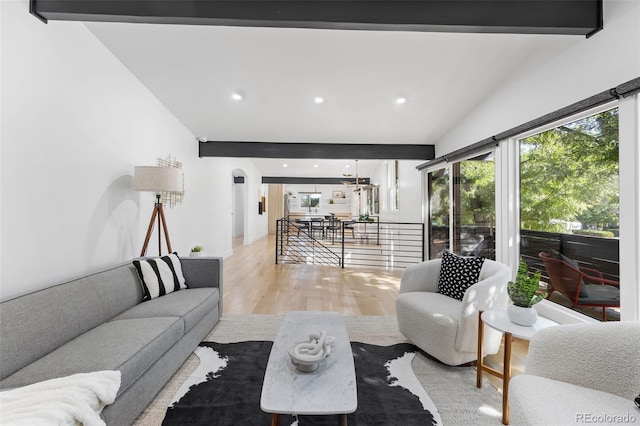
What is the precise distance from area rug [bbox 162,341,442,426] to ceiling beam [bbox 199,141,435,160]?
3531mm

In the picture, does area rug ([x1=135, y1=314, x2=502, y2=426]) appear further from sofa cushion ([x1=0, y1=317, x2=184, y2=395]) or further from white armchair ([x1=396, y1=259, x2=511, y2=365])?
sofa cushion ([x1=0, y1=317, x2=184, y2=395])

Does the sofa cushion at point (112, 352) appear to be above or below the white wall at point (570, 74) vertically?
below

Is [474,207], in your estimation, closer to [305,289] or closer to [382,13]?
[305,289]

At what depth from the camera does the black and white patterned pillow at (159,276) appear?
2.38m

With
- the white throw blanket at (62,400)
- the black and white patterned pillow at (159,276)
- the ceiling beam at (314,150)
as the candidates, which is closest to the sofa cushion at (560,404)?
the white throw blanket at (62,400)

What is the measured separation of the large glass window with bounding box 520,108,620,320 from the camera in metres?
2.04

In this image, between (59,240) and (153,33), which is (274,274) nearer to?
(59,240)

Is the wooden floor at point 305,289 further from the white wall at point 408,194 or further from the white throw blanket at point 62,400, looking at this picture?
the white throw blanket at point 62,400

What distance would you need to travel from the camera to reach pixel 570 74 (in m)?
2.23

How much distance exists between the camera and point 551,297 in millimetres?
2629

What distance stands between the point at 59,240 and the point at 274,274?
3.24 m

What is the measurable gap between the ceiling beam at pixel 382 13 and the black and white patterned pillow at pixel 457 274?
6.20 ft

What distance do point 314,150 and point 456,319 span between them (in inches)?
149

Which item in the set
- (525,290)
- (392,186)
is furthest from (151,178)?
(392,186)
